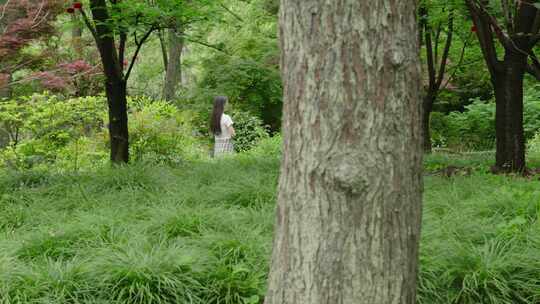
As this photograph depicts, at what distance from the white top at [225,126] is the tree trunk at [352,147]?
7.70 metres

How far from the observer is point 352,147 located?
71.6 inches

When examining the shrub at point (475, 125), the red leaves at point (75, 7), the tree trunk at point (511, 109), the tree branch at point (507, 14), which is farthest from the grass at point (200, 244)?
the shrub at point (475, 125)

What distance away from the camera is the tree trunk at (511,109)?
6.11m

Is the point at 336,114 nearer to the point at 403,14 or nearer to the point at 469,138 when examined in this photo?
the point at 403,14

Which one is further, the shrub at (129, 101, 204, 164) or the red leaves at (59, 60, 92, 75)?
the shrub at (129, 101, 204, 164)

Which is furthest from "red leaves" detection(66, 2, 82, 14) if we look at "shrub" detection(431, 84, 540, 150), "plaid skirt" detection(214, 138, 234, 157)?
"shrub" detection(431, 84, 540, 150)

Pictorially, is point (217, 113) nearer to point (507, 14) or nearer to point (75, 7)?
point (75, 7)

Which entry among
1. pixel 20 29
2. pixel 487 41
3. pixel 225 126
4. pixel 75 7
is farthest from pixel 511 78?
pixel 20 29

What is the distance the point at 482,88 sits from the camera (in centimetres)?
1544

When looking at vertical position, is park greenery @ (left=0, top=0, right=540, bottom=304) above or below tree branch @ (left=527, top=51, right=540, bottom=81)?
below

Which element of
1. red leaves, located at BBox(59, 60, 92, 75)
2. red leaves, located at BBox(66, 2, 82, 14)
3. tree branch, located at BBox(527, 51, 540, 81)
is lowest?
red leaves, located at BBox(59, 60, 92, 75)

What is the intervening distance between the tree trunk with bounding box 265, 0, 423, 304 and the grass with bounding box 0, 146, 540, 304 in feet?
4.06

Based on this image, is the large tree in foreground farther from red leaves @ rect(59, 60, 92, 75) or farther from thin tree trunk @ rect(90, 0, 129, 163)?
red leaves @ rect(59, 60, 92, 75)

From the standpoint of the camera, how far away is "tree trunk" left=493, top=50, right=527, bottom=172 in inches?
241
